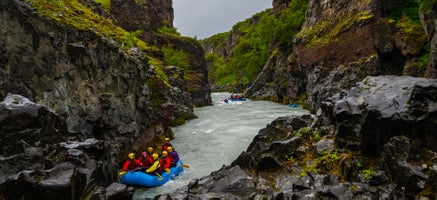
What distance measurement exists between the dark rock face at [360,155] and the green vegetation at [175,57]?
104 ft

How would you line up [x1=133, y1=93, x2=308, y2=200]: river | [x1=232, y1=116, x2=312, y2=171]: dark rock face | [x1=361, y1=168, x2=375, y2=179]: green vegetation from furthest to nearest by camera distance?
[x1=133, y1=93, x2=308, y2=200]: river < [x1=232, y1=116, x2=312, y2=171]: dark rock face < [x1=361, y1=168, x2=375, y2=179]: green vegetation

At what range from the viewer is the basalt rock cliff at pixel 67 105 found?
795 centimetres

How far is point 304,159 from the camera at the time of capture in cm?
847

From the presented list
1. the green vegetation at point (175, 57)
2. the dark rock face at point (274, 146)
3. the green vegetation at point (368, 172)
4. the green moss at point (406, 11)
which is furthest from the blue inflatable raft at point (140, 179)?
the green vegetation at point (175, 57)

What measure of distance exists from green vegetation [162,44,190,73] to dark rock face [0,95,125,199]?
1200 inches

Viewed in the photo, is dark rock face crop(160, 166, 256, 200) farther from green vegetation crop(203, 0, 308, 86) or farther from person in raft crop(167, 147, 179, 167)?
green vegetation crop(203, 0, 308, 86)

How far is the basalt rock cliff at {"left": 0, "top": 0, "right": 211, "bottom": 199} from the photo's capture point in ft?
26.1

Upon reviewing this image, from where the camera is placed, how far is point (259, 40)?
66438 mm

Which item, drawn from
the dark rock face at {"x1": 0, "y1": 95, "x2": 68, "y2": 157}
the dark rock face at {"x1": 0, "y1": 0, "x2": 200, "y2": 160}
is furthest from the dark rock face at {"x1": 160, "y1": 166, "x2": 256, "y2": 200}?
the dark rock face at {"x1": 0, "y1": 0, "x2": 200, "y2": 160}

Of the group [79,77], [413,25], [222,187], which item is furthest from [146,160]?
[413,25]

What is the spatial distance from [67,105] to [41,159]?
191 inches

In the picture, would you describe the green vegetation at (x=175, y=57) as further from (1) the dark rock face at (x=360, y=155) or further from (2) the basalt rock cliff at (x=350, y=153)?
(1) the dark rock face at (x=360, y=155)

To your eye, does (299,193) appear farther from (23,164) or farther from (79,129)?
(79,129)

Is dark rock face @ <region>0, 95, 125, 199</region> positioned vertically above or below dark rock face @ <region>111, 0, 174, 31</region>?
below
